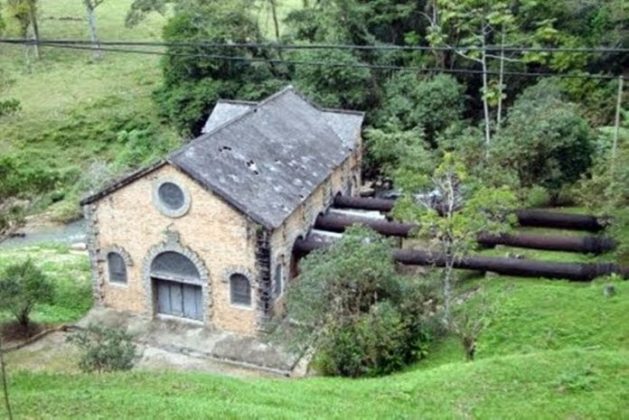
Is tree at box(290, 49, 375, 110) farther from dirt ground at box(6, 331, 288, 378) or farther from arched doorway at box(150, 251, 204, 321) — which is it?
dirt ground at box(6, 331, 288, 378)

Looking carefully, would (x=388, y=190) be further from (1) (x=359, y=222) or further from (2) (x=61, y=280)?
(2) (x=61, y=280)

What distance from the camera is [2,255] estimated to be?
36344 millimetres

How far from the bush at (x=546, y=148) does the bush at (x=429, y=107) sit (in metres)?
8.12

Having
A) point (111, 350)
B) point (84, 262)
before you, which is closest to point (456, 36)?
point (84, 262)

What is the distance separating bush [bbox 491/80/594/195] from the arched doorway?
13856 millimetres

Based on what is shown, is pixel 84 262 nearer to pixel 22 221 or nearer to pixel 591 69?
pixel 22 221

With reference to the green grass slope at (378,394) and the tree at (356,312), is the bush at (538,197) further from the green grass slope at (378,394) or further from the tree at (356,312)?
the green grass slope at (378,394)

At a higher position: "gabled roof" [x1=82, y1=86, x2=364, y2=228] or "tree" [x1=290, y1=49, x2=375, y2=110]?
"tree" [x1=290, y1=49, x2=375, y2=110]

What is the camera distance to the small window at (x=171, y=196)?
2825 centimetres

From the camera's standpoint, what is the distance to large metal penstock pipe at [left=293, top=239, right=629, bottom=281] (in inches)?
1136

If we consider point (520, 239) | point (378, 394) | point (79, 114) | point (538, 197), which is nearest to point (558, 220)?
point (520, 239)

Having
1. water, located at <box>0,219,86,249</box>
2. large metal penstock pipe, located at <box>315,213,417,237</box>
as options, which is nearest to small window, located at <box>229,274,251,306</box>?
large metal penstock pipe, located at <box>315,213,417,237</box>

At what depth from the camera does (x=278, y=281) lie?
29.2 m

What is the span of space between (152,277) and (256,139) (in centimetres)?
691
